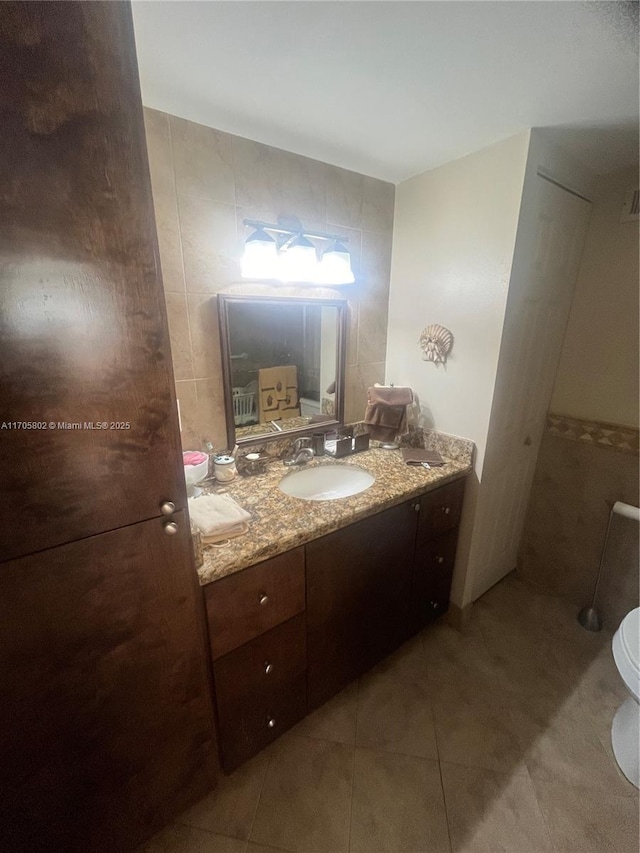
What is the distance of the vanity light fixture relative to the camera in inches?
48.9

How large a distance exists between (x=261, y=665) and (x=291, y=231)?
155cm

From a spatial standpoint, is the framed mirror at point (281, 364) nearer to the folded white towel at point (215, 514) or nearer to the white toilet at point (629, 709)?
the folded white towel at point (215, 514)

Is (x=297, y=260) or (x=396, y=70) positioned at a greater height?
(x=396, y=70)

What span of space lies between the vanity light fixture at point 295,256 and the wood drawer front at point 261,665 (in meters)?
1.26

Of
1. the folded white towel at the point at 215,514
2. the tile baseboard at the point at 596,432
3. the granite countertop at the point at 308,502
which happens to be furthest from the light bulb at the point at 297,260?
the tile baseboard at the point at 596,432

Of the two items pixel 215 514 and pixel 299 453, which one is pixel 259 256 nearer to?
pixel 299 453

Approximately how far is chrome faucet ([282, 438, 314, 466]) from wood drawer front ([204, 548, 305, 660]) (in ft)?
1.71

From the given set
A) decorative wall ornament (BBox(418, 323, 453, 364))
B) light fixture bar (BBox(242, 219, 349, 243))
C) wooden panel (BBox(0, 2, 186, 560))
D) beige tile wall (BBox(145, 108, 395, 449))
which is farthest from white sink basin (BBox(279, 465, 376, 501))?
light fixture bar (BBox(242, 219, 349, 243))

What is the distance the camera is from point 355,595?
122 centimetres

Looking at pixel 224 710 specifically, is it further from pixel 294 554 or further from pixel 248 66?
pixel 248 66

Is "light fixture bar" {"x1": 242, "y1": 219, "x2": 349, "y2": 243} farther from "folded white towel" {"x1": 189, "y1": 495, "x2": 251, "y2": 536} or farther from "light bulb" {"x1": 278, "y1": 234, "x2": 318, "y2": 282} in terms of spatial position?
"folded white towel" {"x1": 189, "y1": 495, "x2": 251, "y2": 536}

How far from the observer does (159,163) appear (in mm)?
1073

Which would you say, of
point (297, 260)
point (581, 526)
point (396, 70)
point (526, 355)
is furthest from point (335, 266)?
point (581, 526)

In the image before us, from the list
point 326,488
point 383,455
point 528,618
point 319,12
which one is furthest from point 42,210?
point 528,618
